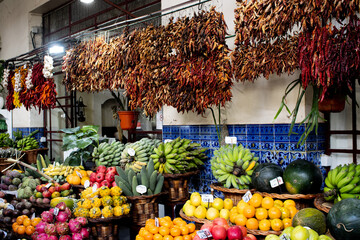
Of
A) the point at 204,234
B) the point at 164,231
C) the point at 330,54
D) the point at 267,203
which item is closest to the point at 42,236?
the point at 164,231

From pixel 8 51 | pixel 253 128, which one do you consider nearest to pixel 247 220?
pixel 253 128

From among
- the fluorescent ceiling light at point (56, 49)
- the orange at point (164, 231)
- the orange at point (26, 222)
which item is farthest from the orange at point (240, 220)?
the fluorescent ceiling light at point (56, 49)

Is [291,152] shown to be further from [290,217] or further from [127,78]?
[127,78]

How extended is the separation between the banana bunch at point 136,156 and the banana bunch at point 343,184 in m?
2.02

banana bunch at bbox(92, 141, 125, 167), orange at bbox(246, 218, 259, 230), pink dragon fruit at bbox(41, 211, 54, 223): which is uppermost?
banana bunch at bbox(92, 141, 125, 167)

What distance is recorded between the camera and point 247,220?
8.43ft

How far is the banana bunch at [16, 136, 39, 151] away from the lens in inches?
275

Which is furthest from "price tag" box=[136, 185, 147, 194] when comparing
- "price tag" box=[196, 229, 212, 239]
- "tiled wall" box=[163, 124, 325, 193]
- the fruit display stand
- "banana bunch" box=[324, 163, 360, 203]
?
"banana bunch" box=[324, 163, 360, 203]

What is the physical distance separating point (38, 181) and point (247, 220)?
114 inches

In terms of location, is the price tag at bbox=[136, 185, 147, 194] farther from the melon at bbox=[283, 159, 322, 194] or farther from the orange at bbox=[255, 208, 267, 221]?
the melon at bbox=[283, 159, 322, 194]

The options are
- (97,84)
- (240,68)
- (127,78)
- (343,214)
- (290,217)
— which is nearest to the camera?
(343,214)

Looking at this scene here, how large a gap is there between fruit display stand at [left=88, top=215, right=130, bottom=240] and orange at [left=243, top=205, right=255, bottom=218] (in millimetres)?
1219

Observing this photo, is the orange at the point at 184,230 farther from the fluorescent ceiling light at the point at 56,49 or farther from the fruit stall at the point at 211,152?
the fluorescent ceiling light at the point at 56,49

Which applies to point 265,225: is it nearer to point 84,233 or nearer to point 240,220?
point 240,220
